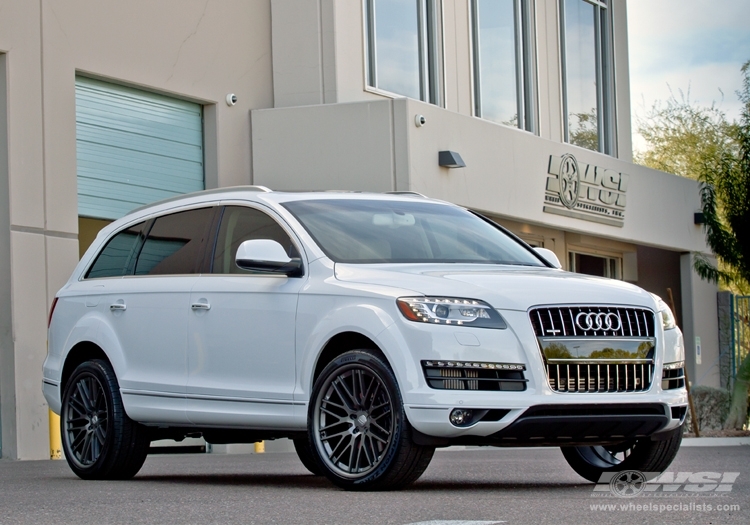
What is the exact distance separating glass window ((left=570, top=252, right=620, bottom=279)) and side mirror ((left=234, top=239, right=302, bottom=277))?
1854 centimetres

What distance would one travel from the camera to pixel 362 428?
7.50 metres

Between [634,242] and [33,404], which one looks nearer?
[33,404]

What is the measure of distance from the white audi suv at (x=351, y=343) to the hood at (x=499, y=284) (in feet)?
0.05

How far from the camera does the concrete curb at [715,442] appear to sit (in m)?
16.1

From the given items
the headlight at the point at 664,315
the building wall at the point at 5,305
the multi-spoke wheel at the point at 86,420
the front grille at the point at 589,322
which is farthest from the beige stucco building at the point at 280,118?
the front grille at the point at 589,322

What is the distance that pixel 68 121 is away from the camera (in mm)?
15586

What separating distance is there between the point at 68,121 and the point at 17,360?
2895mm

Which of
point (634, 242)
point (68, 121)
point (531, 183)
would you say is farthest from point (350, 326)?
point (634, 242)

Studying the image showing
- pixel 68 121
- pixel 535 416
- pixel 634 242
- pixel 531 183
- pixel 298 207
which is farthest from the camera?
pixel 634 242

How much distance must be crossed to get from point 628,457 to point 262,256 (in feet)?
8.52

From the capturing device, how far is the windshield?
8.30 meters

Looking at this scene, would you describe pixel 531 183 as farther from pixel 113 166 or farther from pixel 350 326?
pixel 350 326

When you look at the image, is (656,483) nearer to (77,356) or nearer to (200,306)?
(200,306)

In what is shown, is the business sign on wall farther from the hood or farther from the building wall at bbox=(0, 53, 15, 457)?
the hood
